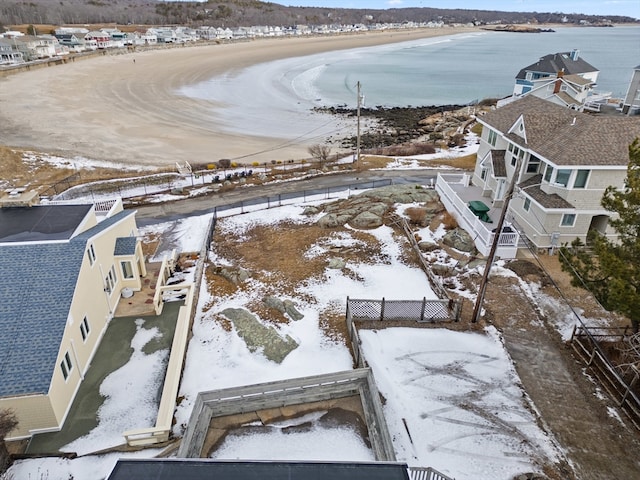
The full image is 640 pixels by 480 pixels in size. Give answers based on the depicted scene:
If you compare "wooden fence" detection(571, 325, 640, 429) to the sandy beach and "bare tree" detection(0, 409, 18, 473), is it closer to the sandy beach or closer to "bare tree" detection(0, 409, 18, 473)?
"bare tree" detection(0, 409, 18, 473)

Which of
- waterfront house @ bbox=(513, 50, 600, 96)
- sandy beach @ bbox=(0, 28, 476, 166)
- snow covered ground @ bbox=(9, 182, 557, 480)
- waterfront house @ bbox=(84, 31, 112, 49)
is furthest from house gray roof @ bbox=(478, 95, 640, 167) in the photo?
waterfront house @ bbox=(84, 31, 112, 49)

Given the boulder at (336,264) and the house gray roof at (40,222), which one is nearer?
the house gray roof at (40,222)

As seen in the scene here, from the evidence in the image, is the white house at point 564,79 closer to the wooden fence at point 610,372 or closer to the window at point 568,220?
the window at point 568,220

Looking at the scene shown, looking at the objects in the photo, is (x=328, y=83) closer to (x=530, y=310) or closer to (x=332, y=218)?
(x=332, y=218)

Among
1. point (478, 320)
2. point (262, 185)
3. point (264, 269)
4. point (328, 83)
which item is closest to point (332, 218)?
point (264, 269)

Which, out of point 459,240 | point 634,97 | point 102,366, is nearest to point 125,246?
point 102,366

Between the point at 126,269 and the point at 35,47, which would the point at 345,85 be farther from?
the point at 35,47

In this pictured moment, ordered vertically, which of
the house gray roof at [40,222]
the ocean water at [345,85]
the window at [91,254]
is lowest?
the ocean water at [345,85]

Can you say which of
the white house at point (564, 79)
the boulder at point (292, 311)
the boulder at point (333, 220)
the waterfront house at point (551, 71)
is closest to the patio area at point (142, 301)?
the boulder at point (292, 311)
